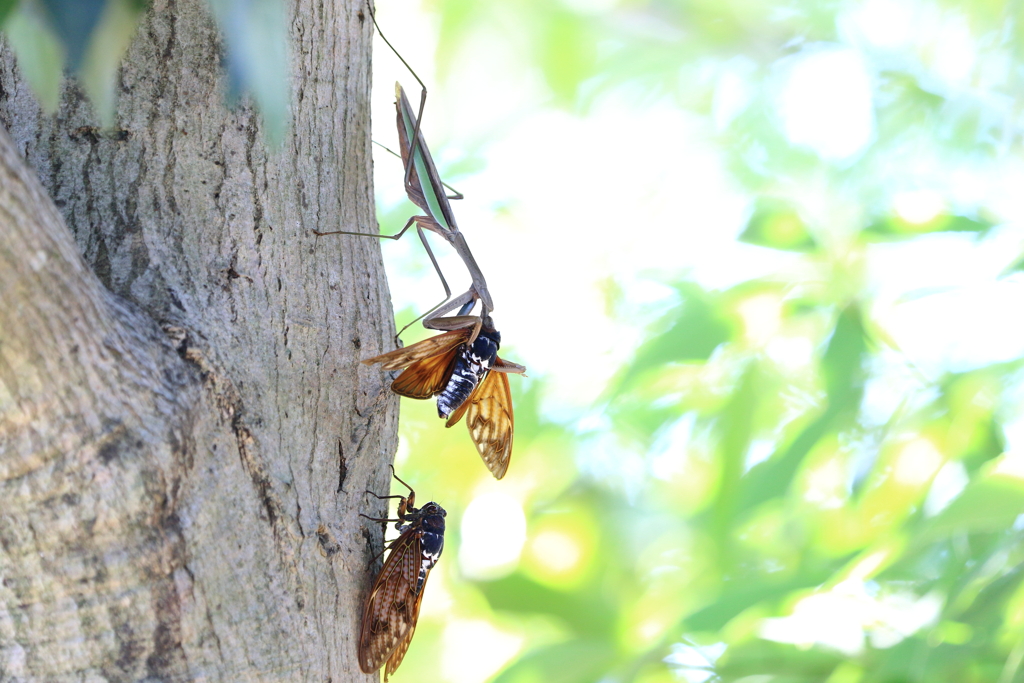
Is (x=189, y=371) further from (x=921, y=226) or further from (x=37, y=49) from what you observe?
(x=921, y=226)

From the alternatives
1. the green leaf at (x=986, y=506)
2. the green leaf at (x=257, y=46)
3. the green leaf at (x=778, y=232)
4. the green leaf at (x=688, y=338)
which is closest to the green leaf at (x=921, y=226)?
the green leaf at (x=778, y=232)

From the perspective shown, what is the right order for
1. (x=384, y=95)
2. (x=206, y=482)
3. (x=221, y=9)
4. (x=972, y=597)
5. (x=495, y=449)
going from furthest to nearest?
(x=384, y=95)
(x=972, y=597)
(x=495, y=449)
(x=206, y=482)
(x=221, y=9)

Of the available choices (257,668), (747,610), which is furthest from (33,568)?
(747,610)

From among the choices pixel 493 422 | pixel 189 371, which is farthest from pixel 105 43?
pixel 493 422

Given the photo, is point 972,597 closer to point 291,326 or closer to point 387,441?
point 387,441

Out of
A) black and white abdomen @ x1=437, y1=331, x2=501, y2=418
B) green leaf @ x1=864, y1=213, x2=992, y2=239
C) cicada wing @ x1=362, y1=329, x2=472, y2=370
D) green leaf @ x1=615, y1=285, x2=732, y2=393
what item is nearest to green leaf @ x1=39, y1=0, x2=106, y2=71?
cicada wing @ x1=362, y1=329, x2=472, y2=370

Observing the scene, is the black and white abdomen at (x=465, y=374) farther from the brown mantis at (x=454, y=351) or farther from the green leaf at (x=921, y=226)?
the green leaf at (x=921, y=226)

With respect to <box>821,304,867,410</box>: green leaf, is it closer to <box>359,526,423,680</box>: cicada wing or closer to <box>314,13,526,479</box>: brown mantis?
<box>314,13,526,479</box>: brown mantis
